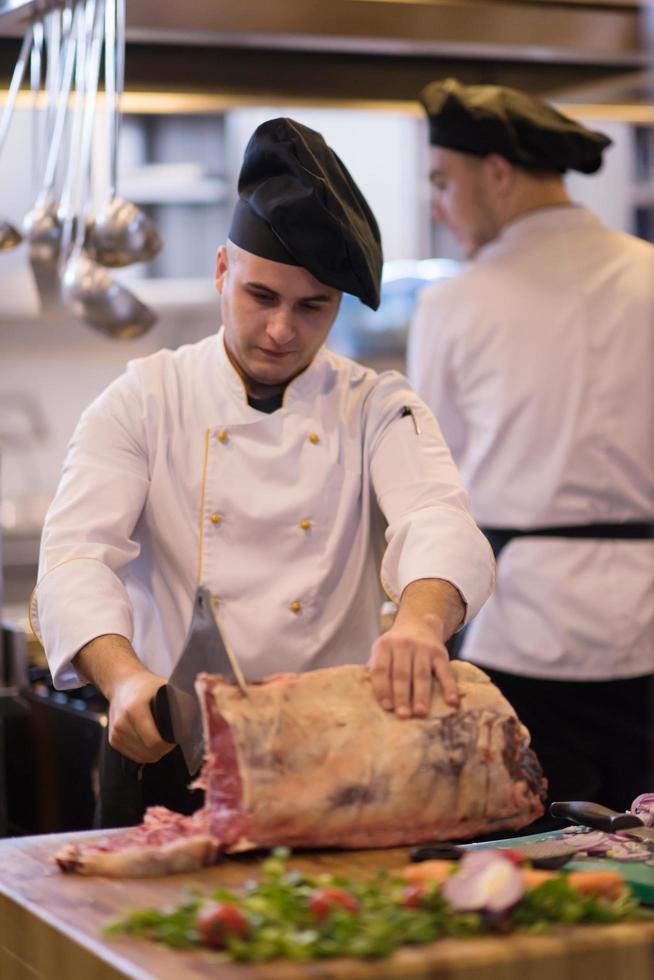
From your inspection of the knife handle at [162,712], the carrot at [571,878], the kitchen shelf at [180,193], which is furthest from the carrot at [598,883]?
the kitchen shelf at [180,193]

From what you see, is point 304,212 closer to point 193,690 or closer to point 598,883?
point 193,690

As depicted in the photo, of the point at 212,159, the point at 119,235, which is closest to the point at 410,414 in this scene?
the point at 119,235

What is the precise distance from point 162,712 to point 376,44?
181 centimetres

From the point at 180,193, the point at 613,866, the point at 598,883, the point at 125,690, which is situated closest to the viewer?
the point at 598,883

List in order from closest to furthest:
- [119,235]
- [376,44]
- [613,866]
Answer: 1. [613,866]
2. [119,235]
3. [376,44]

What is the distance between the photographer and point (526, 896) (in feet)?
4.38

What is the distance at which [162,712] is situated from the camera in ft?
5.32

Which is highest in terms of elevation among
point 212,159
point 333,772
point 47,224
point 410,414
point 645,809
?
point 212,159

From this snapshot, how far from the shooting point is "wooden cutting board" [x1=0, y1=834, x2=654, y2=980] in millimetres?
1208

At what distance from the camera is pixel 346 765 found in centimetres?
158

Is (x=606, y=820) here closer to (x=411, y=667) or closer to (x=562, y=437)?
(x=411, y=667)

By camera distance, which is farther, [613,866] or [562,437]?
[562,437]

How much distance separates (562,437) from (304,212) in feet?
3.71

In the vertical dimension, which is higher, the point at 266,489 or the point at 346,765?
the point at 266,489
